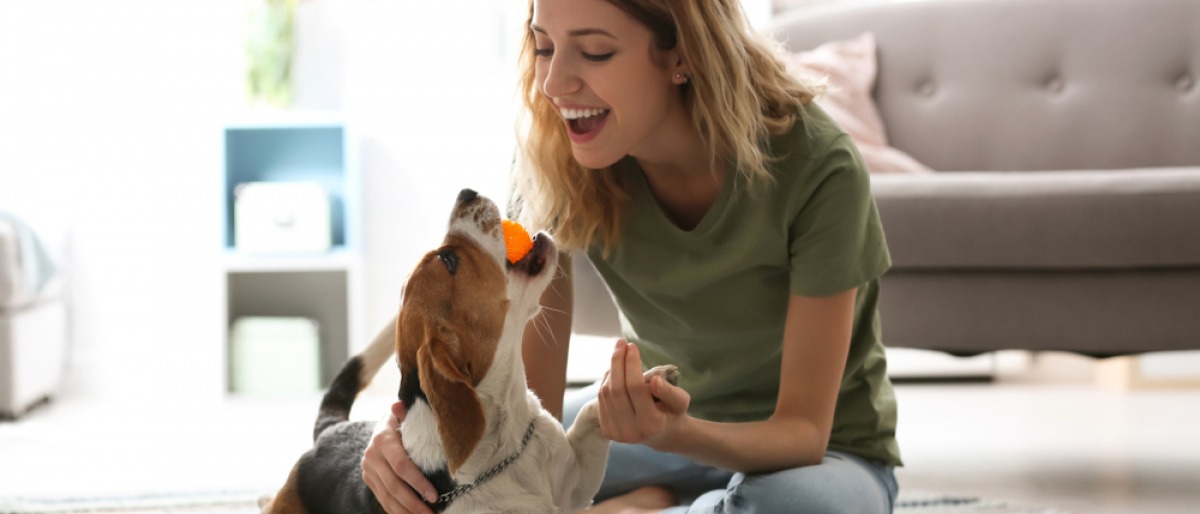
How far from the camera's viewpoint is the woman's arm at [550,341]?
1.89 meters

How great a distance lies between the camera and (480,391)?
146cm

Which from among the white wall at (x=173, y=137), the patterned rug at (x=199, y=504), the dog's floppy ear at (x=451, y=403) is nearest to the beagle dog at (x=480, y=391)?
the dog's floppy ear at (x=451, y=403)

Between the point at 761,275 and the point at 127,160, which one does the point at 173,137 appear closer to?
the point at 127,160

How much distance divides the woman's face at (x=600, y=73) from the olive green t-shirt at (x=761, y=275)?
0.60 ft

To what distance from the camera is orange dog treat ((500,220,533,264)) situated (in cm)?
155

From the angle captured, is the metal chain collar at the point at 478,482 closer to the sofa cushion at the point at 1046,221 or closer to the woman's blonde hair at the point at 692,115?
the woman's blonde hair at the point at 692,115

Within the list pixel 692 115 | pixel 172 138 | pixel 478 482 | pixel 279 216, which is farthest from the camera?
pixel 172 138

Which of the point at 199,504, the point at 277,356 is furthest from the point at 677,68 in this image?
the point at 277,356

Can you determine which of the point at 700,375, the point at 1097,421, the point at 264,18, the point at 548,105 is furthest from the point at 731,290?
the point at 264,18

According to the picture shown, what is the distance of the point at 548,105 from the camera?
6.03 ft

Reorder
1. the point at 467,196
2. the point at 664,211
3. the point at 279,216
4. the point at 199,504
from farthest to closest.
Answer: the point at 279,216, the point at 199,504, the point at 664,211, the point at 467,196

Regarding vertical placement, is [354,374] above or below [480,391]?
below

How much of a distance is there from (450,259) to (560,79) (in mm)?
293

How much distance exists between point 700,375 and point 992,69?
2260 millimetres
